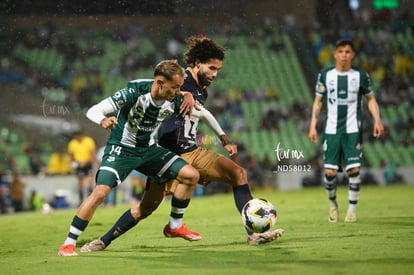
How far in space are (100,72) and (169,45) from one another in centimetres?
164

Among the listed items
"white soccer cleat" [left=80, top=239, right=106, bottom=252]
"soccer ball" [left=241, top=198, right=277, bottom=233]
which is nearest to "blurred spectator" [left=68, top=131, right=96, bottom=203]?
"white soccer cleat" [left=80, top=239, right=106, bottom=252]

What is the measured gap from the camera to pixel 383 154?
69.0 feet

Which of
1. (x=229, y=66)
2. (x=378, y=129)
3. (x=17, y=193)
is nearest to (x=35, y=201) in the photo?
(x=17, y=193)

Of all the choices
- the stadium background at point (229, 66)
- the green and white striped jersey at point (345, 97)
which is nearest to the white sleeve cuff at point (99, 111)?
the green and white striped jersey at point (345, 97)

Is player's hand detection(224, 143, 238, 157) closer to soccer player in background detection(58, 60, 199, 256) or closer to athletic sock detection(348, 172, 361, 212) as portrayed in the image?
soccer player in background detection(58, 60, 199, 256)

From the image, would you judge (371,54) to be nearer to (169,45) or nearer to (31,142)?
(169,45)

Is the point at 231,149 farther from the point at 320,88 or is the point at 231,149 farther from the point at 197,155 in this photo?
the point at 320,88

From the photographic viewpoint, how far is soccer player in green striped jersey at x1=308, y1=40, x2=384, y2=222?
11.1 m

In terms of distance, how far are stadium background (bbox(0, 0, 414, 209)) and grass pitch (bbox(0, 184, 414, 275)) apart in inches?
156

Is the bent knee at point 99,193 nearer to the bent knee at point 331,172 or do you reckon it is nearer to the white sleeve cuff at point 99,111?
the white sleeve cuff at point 99,111

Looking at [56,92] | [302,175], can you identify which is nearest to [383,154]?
[302,175]

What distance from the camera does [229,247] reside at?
8.18 m

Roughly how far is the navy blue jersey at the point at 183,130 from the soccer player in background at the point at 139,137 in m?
0.50

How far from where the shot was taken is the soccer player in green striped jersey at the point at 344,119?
1106cm
